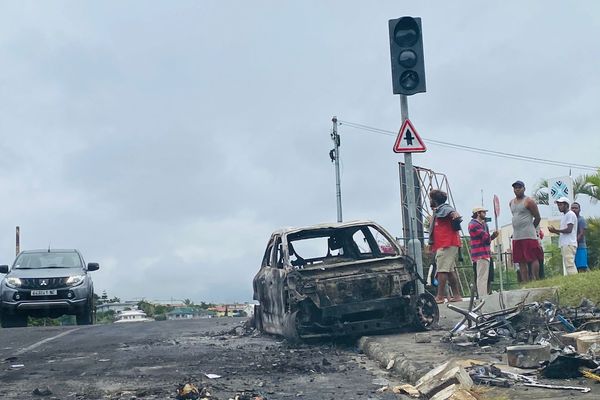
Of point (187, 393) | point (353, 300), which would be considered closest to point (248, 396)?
point (187, 393)

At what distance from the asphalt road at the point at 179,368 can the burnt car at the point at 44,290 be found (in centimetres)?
511

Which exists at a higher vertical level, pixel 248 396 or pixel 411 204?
pixel 411 204

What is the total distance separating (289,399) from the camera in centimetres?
643

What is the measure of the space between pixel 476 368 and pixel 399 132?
199 inches

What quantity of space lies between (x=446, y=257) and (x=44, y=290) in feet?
28.9

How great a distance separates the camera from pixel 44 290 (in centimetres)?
1767

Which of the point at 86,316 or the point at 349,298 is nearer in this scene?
the point at 349,298

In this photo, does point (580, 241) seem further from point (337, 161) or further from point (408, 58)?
point (337, 161)

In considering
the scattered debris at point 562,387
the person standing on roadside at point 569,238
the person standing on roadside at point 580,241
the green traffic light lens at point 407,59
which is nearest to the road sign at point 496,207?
the green traffic light lens at point 407,59

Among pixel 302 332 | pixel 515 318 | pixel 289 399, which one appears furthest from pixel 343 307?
pixel 289 399

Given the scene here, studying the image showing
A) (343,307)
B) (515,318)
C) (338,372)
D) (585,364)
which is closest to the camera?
(585,364)

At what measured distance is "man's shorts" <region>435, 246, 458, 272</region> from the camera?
1293 centimetres

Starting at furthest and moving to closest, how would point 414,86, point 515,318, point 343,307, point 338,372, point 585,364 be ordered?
point 414,86 → point 343,307 → point 515,318 → point 338,372 → point 585,364

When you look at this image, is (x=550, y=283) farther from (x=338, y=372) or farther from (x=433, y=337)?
(x=338, y=372)
